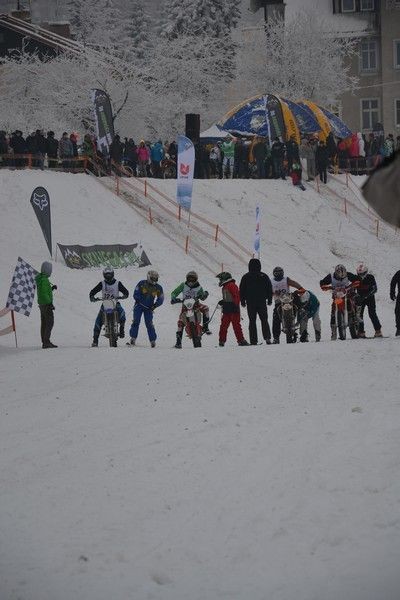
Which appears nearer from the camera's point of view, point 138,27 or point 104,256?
point 104,256

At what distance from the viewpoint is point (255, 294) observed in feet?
74.3

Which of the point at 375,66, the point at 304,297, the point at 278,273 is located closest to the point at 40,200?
the point at 278,273

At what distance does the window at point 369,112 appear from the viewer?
232ft

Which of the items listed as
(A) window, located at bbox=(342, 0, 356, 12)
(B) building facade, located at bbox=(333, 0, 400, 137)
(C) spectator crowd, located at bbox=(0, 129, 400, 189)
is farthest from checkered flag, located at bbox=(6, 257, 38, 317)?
(A) window, located at bbox=(342, 0, 356, 12)

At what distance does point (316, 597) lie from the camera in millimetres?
10078

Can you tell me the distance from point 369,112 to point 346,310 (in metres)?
50.0

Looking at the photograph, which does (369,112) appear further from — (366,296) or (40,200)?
(366,296)

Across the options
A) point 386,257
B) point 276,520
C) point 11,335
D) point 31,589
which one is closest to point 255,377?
point 276,520

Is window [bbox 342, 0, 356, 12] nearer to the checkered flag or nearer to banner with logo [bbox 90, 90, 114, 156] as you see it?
banner with logo [bbox 90, 90, 114, 156]

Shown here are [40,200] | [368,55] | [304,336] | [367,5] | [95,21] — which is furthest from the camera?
[95,21]

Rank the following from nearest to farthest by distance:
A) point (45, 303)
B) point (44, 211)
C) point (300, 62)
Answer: point (45, 303), point (44, 211), point (300, 62)

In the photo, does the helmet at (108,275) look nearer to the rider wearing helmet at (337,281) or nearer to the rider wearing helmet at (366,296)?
the rider wearing helmet at (337,281)

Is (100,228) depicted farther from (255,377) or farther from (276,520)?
(276,520)

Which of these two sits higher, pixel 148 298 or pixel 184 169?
pixel 184 169
